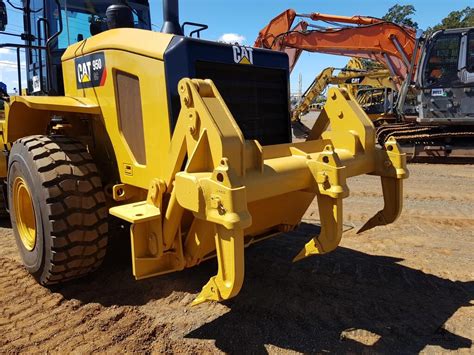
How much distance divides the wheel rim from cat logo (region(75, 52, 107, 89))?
3.39ft

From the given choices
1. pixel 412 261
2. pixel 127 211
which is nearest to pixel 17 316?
pixel 127 211

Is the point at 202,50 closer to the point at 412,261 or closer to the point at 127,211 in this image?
the point at 127,211

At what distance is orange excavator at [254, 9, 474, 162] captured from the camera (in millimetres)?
9789

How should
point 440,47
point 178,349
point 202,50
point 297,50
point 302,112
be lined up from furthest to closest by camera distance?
point 302,112, point 297,50, point 440,47, point 202,50, point 178,349

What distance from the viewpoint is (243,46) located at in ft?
10.4

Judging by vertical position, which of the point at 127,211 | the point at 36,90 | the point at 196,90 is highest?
the point at 36,90

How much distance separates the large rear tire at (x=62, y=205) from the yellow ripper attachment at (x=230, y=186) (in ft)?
1.55

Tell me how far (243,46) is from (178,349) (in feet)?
7.06

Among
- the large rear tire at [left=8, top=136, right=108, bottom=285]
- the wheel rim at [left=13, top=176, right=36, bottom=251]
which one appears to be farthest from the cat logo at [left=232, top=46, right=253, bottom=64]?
the wheel rim at [left=13, top=176, right=36, bottom=251]

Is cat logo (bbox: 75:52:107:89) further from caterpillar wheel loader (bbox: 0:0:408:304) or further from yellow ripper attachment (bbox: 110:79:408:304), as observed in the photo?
yellow ripper attachment (bbox: 110:79:408:304)

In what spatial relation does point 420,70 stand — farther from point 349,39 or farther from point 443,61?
point 349,39

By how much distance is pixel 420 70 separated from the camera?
10.2 metres

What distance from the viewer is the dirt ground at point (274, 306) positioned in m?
2.70

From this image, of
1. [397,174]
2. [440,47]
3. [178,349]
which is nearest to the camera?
[178,349]
